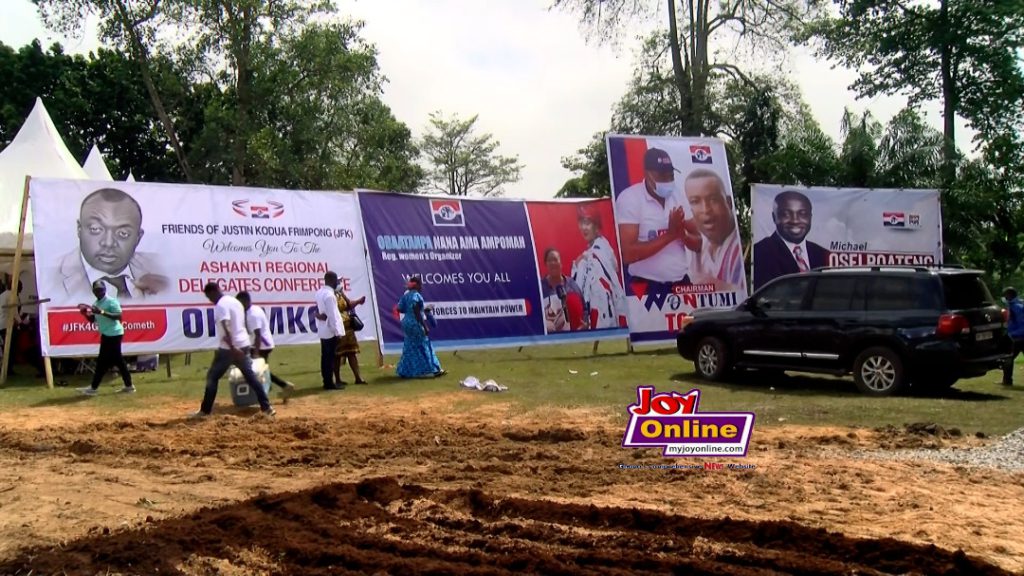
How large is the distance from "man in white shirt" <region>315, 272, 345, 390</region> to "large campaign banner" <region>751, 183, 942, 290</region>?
8995 millimetres

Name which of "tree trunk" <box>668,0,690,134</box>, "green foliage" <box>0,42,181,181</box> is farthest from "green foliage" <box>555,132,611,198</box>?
"green foliage" <box>0,42,181,181</box>

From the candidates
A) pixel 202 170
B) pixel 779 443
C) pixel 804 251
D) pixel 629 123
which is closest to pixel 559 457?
pixel 779 443

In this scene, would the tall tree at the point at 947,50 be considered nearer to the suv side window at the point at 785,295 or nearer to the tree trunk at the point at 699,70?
the tree trunk at the point at 699,70

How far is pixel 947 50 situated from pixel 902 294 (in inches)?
764

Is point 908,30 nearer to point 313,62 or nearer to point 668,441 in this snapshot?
point 313,62

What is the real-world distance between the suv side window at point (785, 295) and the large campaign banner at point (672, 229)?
149 inches

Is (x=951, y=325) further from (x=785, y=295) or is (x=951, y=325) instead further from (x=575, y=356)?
(x=575, y=356)

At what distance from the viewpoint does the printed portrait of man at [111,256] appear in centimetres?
1318

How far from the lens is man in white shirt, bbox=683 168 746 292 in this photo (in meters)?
17.2

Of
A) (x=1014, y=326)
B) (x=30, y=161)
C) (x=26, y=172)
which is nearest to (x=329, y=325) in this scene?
(x=26, y=172)

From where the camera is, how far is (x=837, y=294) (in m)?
12.3

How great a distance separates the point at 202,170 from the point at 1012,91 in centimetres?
2741

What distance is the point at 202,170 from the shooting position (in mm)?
32062

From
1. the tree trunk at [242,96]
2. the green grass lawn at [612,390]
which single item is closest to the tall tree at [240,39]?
the tree trunk at [242,96]
